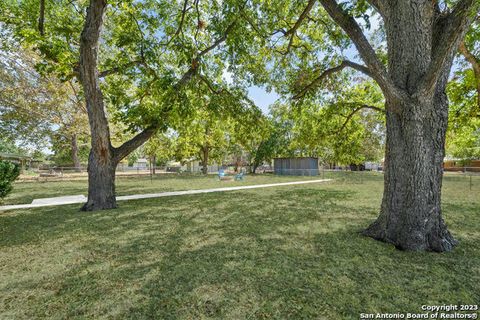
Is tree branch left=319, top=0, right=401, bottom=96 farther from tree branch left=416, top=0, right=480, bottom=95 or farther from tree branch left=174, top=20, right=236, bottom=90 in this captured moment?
tree branch left=174, top=20, right=236, bottom=90

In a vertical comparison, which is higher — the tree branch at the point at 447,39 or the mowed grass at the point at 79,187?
the tree branch at the point at 447,39

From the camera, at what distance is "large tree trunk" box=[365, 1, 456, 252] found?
3.87m

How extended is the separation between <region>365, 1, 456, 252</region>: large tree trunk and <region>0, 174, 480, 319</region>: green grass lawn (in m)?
→ 0.40

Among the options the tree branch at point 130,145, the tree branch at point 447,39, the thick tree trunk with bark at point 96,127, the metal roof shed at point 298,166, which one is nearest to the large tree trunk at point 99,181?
the thick tree trunk with bark at point 96,127

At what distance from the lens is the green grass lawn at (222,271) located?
236 centimetres

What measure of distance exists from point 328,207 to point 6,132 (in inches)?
1297

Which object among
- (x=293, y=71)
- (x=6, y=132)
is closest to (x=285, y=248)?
(x=293, y=71)

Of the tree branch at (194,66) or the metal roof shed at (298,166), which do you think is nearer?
the tree branch at (194,66)

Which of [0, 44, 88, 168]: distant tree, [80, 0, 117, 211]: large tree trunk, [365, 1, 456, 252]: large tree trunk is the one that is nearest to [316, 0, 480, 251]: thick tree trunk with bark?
[365, 1, 456, 252]: large tree trunk

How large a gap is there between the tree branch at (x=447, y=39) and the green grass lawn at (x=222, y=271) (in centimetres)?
285

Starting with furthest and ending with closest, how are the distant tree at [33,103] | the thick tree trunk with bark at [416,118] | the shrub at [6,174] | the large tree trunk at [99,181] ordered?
the distant tree at [33,103], the shrub at [6,174], the large tree trunk at [99,181], the thick tree trunk with bark at [416,118]

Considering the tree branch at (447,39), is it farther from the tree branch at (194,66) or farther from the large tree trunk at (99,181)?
the large tree trunk at (99,181)

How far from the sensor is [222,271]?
3154 mm

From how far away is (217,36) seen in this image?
7.92 metres
